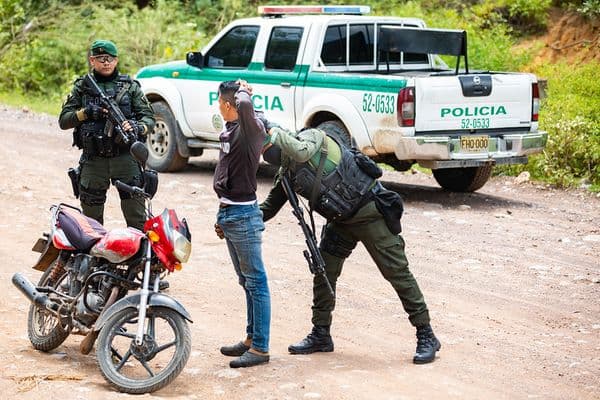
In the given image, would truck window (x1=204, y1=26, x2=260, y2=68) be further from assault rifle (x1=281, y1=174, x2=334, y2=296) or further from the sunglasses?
assault rifle (x1=281, y1=174, x2=334, y2=296)

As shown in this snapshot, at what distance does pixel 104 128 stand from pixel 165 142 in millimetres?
5862

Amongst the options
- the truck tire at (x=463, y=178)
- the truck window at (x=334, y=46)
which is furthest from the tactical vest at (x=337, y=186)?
the truck window at (x=334, y=46)

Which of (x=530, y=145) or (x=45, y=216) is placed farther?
(x=530, y=145)

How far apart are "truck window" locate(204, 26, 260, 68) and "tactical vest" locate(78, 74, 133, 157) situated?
502 centimetres

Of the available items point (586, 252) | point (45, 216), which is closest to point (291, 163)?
point (586, 252)

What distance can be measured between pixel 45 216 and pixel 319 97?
123 inches

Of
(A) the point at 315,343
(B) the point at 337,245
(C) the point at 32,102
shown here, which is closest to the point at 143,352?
(A) the point at 315,343

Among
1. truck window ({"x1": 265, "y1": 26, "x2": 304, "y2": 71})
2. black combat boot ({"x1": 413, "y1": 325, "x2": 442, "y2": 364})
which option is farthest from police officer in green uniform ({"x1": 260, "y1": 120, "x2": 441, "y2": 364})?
truck window ({"x1": 265, "y1": 26, "x2": 304, "y2": 71})

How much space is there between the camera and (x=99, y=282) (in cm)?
579

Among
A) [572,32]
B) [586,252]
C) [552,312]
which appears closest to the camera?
[552,312]

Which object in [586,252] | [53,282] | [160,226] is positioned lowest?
[586,252]

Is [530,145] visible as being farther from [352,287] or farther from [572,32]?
[572,32]

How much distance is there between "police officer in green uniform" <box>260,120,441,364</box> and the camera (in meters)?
5.76

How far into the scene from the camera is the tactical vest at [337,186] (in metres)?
5.78
